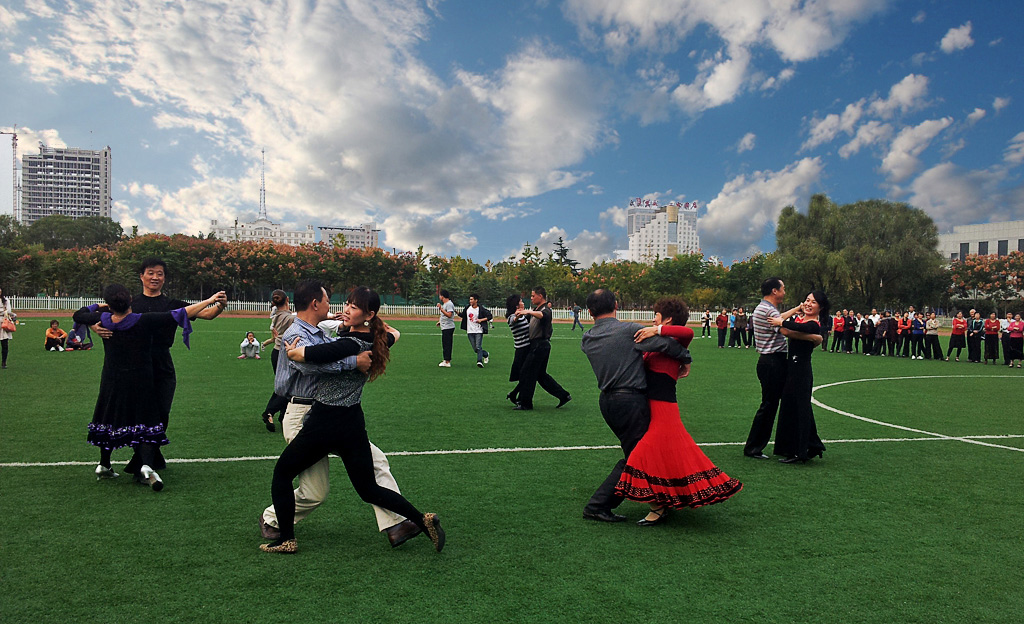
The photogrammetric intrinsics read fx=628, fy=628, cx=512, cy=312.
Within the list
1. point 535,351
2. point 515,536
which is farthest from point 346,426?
point 535,351

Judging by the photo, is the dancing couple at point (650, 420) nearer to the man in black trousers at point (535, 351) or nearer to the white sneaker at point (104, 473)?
the white sneaker at point (104, 473)

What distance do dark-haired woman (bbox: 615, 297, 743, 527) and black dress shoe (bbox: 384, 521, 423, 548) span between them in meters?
1.62

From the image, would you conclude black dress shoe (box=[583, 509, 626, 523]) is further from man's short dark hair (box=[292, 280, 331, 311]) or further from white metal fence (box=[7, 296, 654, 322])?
white metal fence (box=[7, 296, 654, 322])

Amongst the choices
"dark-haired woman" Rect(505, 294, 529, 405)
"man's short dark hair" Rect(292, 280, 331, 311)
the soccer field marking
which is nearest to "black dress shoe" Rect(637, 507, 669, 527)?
A: the soccer field marking

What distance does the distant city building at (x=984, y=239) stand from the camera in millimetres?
78375

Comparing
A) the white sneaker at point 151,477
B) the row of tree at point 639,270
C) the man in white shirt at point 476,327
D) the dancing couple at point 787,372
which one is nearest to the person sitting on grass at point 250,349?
the man in white shirt at point 476,327

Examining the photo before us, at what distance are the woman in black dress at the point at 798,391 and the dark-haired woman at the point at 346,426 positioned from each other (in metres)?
4.52

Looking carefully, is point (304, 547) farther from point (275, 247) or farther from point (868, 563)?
point (275, 247)

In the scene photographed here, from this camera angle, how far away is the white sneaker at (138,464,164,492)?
558 cm

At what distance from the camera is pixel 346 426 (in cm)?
411

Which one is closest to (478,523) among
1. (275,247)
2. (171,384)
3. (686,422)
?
(171,384)

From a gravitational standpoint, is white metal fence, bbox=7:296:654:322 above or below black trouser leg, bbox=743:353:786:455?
above

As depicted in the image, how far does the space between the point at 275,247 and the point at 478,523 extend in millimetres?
61762

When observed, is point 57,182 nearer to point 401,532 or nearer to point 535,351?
point 535,351
